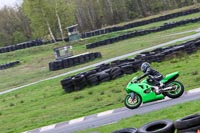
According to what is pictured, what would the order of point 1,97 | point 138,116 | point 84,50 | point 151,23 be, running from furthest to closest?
point 151,23
point 84,50
point 1,97
point 138,116

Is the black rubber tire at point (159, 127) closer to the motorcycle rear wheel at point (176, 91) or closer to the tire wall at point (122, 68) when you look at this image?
the motorcycle rear wheel at point (176, 91)

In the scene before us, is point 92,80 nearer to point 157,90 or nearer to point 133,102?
point 133,102

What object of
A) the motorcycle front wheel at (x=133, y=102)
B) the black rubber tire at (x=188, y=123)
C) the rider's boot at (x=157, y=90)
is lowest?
the motorcycle front wheel at (x=133, y=102)

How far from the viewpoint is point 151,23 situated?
61969 millimetres

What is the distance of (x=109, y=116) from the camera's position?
13.0 m

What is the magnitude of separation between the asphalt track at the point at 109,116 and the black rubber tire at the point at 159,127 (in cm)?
336

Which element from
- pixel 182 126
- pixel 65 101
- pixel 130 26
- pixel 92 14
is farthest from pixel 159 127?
pixel 92 14

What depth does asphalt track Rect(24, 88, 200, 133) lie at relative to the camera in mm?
12422

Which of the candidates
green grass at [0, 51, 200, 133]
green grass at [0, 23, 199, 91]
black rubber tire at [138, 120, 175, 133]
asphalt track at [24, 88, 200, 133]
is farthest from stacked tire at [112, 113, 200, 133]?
green grass at [0, 23, 199, 91]

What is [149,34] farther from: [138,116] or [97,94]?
[138,116]

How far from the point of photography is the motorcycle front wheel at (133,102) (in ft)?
43.5

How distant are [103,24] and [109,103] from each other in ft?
228

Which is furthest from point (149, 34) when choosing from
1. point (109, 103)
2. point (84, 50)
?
point (109, 103)

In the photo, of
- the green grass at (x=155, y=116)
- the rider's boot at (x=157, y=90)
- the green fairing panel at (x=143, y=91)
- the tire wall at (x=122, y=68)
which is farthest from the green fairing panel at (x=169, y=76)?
the tire wall at (x=122, y=68)
